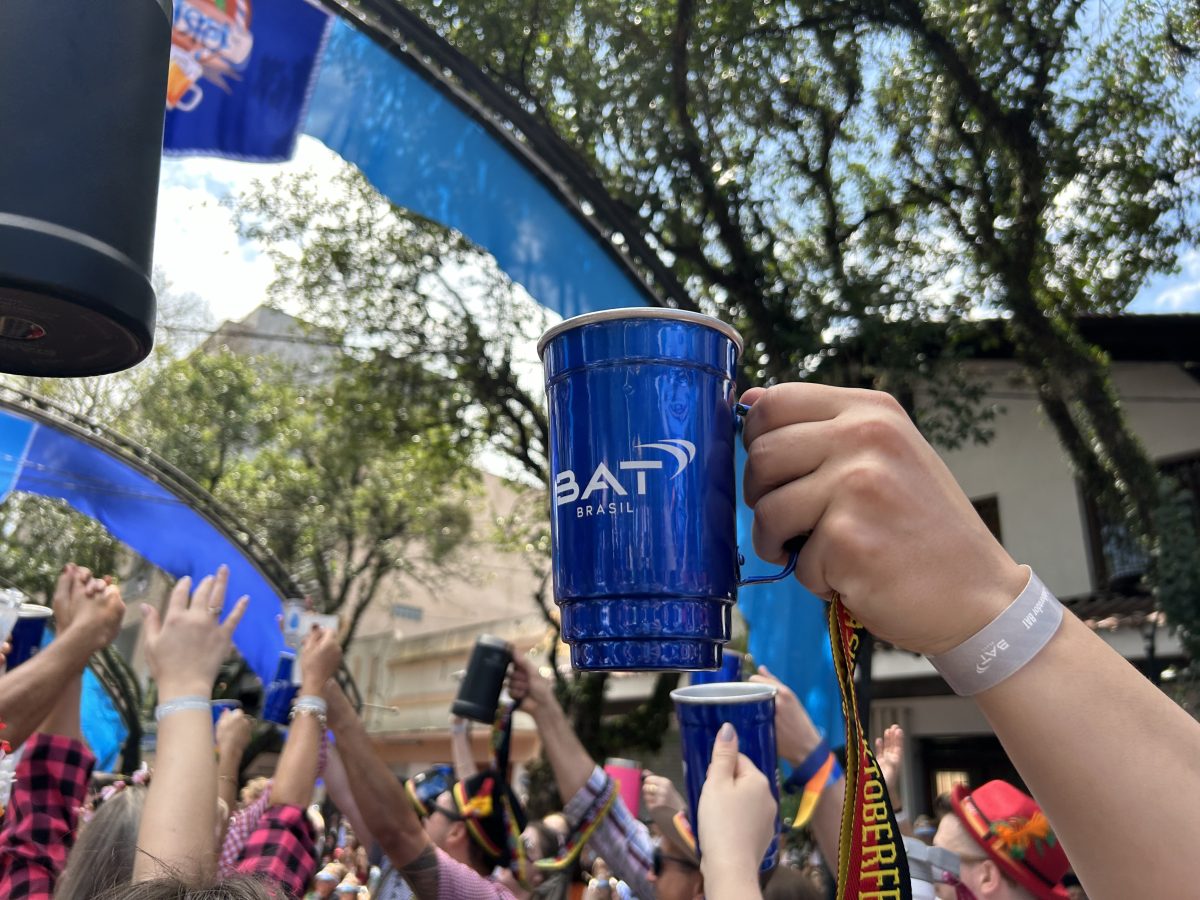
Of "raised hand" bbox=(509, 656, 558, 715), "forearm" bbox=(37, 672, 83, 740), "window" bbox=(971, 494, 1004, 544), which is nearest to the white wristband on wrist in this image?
"forearm" bbox=(37, 672, 83, 740)

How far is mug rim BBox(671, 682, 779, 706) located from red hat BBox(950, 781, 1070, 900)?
0.91 metres

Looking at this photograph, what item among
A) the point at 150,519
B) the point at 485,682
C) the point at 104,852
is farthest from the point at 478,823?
the point at 150,519

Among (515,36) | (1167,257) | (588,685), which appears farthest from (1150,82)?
(588,685)

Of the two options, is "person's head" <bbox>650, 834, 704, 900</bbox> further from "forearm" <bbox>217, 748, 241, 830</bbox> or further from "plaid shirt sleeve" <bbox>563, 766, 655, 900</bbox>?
"forearm" <bbox>217, 748, 241, 830</bbox>

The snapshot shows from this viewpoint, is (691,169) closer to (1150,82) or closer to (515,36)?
(515,36)

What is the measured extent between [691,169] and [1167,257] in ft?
14.6

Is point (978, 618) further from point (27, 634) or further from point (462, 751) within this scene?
point (462, 751)

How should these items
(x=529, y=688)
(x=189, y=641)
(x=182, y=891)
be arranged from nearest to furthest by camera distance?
(x=182, y=891)
(x=189, y=641)
(x=529, y=688)

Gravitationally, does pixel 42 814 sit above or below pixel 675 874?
above

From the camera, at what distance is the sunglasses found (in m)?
2.93

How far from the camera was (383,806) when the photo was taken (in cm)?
270

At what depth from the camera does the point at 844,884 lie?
36.5 inches

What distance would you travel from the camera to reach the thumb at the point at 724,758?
1486 millimetres

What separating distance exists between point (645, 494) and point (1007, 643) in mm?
344
